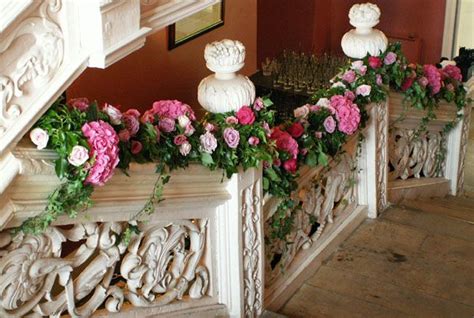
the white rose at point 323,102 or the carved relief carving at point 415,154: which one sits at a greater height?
the white rose at point 323,102

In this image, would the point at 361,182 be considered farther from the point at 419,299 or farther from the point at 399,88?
the point at 419,299

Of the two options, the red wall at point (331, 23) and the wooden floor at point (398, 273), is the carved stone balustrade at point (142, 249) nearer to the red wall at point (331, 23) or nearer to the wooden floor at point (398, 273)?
the wooden floor at point (398, 273)

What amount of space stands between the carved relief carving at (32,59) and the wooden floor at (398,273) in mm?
1889

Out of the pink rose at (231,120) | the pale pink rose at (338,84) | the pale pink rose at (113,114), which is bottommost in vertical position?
the pale pink rose at (338,84)

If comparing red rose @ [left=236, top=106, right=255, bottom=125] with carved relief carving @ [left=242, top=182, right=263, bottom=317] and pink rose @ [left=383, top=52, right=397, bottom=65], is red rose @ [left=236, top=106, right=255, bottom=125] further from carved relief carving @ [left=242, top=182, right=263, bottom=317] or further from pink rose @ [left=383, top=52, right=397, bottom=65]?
pink rose @ [left=383, top=52, right=397, bottom=65]

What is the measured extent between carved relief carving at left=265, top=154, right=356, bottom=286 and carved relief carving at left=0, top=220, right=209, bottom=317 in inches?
21.9

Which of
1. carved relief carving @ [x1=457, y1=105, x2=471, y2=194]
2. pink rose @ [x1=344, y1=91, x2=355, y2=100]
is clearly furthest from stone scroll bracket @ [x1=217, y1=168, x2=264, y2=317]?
carved relief carving @ [x1=457, y1=105, x2=471, y2=194]

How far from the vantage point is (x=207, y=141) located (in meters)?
2.97

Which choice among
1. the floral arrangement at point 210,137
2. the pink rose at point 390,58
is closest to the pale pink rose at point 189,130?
the floral arrangement at point 210,137

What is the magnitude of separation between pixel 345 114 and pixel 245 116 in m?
0.94

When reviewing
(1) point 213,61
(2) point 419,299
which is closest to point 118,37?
(1) point 213,61

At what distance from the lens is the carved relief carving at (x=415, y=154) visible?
516 cm

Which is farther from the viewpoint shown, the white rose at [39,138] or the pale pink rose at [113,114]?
the pale pink rose at [113,114]

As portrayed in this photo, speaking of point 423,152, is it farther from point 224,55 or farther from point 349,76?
point 224,55
